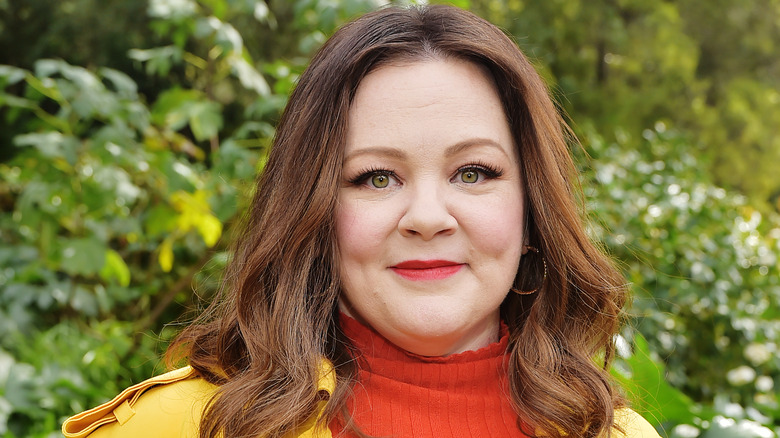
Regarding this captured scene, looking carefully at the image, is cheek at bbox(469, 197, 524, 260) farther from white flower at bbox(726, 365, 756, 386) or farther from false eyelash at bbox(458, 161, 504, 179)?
white flower at bbox(726, 365, 756, 386)

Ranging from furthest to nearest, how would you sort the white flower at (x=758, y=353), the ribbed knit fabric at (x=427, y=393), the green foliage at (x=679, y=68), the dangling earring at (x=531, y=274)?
1. the green foliage at (x=679, y=68)
2. the white flower at (x=758, y=353)
3. the dangling earring at (x=531, y=274)
4. the ribbed knit fabric at (x=427, y=393)

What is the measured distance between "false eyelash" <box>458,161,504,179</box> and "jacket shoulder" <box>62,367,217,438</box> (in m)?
0.69

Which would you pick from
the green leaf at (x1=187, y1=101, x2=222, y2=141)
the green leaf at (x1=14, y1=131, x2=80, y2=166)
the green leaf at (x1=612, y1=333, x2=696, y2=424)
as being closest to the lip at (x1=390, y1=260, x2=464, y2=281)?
the green leaf at (x1=612, y1=333, x2=696, y2=424)

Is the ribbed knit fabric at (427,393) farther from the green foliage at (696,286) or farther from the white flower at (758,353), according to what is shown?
the white flower at (758,353)

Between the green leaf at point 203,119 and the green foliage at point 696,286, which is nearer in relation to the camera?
the green leaf at point 203,119

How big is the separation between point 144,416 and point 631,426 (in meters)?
0.99

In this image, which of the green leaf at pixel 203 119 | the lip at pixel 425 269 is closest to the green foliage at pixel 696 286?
the green leaf at pixel 203 119

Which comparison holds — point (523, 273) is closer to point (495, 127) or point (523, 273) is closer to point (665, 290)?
point (495, 127)

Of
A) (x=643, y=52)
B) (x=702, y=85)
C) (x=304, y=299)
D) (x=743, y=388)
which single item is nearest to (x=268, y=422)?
(x=304, y=299)

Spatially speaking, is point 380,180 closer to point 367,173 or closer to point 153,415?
point 367,173

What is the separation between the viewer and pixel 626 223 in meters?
4.06

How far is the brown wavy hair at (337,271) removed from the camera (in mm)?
1594

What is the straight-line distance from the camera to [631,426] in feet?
5.72

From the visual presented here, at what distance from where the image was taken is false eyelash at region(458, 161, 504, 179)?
158cm
